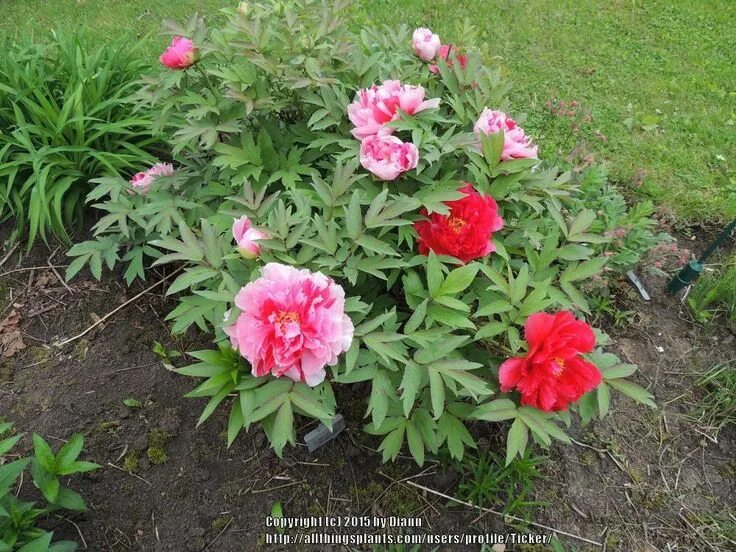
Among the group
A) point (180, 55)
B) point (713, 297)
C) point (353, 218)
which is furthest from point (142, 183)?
point (713, 297)

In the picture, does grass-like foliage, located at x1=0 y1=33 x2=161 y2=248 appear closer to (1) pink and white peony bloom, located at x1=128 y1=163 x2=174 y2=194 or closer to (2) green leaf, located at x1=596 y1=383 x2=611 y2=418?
(1) pink and white peony bloom, located at x1=128 y1=163 x2=174 y2=194

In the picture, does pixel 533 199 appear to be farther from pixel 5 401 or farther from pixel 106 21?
pixel 106 21

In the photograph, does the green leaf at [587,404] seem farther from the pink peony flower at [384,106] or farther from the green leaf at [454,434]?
the pink peony flower at [384,106]

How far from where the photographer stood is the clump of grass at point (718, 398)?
1909 millimetres

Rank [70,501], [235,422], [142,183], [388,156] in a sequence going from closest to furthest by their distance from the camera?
[235,422]
[388,156]
[70,501]
[142,183]

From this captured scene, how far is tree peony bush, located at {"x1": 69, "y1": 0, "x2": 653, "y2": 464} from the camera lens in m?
1.16

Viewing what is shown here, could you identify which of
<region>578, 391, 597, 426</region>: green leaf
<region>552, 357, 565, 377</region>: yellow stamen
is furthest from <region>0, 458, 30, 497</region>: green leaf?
<region>578, 391, 597, 426</region>: green leaf

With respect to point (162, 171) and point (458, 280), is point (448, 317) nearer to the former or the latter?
point (458, 280)

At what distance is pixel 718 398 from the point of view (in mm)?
1938

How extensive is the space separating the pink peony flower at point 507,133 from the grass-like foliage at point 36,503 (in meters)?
1.46

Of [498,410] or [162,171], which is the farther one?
[162,171]

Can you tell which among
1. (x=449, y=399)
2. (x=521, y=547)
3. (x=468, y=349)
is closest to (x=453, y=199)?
(x=468, y=349)

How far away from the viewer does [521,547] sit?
160 cm

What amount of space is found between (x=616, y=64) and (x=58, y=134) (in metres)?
3.54
